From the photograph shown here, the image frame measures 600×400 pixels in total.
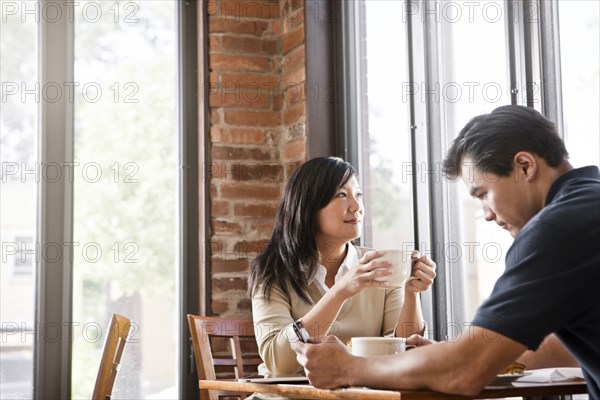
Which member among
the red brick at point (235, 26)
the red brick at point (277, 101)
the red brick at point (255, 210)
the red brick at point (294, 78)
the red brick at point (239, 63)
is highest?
the red brick at point (235, 26)

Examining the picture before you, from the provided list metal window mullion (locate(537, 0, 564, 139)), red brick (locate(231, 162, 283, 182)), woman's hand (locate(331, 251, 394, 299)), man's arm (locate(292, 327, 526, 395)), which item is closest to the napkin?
man's arm (locate(292, 327, 526, 395))

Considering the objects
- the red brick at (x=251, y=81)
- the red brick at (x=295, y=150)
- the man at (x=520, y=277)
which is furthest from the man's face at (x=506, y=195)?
the red brick at (x=251, y=81)

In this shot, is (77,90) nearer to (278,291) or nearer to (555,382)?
(278,291)

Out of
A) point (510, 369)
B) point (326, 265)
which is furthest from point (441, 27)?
point (510, 369)

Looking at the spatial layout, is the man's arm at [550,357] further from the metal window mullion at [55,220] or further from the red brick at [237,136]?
the metal window mullion at [55,220]

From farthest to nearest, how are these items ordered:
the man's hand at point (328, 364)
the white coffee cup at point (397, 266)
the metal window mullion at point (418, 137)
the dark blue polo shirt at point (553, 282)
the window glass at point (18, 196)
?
the window glass at point (18, 196) < the metal window mullion at point (418, 137) < the white coffee cup at point (397, 266) < the man's hand at point (328, 364) < the dark blue polo shirt at point (553, 282)

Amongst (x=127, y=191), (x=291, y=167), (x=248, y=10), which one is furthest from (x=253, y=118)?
(x=127, y=191)

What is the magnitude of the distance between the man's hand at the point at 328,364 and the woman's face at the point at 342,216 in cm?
101

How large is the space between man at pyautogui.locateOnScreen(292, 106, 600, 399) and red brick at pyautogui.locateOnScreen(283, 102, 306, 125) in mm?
1679

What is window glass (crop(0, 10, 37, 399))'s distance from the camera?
316 cm

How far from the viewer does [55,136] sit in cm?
330

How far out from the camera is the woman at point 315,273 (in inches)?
97.3

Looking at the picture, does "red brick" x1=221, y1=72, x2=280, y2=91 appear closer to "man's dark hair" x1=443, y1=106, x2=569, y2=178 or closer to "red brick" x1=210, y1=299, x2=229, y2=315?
"red brick" x1=210, y1=299, x2=229, y2=315

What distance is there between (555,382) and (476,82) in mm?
1168
